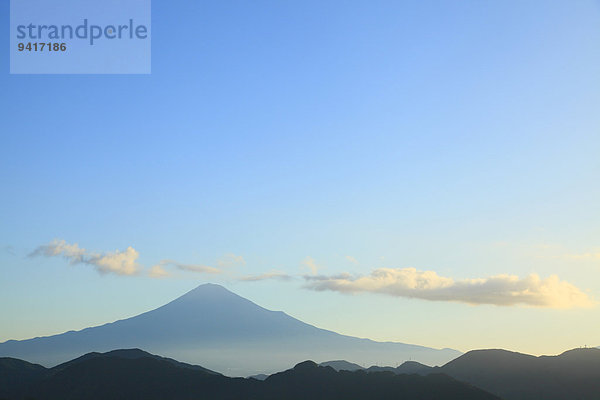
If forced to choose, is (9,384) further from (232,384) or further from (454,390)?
(454,390)

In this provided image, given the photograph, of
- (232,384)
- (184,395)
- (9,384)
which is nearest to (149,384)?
(184,395)

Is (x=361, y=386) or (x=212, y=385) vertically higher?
(x=361, y=386)

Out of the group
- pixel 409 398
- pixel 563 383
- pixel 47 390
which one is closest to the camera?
pixel 409 398

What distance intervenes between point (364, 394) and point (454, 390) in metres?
23.1

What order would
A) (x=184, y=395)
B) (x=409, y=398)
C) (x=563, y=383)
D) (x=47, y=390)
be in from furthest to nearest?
(x=563, y=383)
(x=47, y=390)
(x=184, y=395)
(x=409, y=398)

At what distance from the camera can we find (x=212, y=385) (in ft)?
569

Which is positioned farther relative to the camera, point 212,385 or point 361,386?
point 212,385

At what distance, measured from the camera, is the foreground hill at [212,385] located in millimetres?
154000

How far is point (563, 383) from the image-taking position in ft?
628

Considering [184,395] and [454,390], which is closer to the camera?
[454,390]

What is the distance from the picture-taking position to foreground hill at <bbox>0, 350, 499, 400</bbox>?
505ft

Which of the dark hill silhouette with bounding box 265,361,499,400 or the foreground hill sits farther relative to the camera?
the foreground hill

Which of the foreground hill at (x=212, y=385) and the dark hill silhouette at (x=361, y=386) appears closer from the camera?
the dark hill silhouette at (x=361, y=386)

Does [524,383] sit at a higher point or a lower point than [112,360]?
lower
